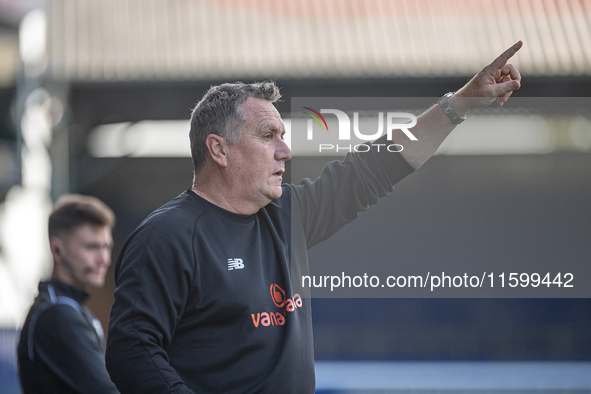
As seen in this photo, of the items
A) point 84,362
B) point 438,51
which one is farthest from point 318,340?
point 84,362

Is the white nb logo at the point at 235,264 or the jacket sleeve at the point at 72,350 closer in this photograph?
the white nb logo at the point at 235,264

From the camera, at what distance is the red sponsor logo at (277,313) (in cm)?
176

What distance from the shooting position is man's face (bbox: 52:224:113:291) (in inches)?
114

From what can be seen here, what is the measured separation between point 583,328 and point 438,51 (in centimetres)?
358

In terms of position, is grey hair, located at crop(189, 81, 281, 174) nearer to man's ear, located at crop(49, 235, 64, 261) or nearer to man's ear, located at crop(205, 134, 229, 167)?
man's ear, located at crop(205, 134, 229, 167)

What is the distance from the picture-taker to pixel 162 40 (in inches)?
253

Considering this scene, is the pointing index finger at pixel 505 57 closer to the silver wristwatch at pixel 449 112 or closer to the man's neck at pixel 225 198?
the silver wristwatch at pixel 449 112

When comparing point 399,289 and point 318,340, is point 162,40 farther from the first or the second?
A: point 399,289

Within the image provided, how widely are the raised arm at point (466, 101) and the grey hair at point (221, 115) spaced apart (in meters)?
0.61

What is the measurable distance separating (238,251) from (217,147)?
380 mm

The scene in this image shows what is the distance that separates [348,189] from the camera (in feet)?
7.06

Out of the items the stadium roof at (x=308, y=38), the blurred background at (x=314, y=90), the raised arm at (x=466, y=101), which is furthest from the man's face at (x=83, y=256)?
the stadium roof at (x=308, y=38)

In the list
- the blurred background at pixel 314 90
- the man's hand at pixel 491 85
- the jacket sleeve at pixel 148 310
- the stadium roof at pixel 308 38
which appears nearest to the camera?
the jacket sleeve at pixel 148 310

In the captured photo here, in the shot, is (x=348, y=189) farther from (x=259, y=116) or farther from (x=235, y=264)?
(x=235, y=264)
